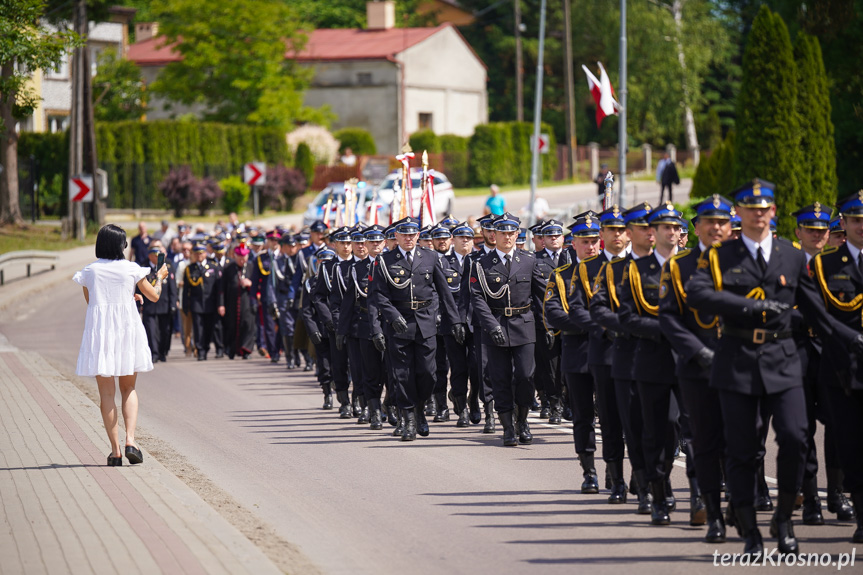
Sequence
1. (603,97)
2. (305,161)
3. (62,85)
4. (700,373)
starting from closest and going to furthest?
(700,373) → (603,97) → (305,161) → (62,85)

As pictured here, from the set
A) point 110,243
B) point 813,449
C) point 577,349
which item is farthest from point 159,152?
point 813,449

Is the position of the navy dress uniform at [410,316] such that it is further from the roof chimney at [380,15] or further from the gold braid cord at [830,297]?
the roof chimney at [380,15]

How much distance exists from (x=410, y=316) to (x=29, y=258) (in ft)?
76.0

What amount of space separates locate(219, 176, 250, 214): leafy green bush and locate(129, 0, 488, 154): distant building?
51.0 feet

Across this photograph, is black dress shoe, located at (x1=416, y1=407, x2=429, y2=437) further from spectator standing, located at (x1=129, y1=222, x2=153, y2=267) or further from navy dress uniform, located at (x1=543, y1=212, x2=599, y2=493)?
spectator standing, located at (x1=129, y1=222, x2=153, y2=267)

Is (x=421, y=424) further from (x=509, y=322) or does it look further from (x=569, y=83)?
(x=569, y=83)

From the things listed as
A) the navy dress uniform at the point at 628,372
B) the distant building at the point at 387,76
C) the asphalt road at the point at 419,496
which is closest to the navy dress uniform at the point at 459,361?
the asphalt road at the point at 419,496

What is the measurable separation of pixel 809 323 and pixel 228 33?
5184 centimetres

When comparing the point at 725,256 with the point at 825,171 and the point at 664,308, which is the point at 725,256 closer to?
the point at 664,308

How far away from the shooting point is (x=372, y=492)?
9852 mm

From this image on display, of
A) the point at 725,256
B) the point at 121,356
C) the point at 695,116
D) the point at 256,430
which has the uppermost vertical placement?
the point at 695,116

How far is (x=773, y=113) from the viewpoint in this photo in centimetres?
2289

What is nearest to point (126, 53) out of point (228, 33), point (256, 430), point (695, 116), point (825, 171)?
point (228, 33)

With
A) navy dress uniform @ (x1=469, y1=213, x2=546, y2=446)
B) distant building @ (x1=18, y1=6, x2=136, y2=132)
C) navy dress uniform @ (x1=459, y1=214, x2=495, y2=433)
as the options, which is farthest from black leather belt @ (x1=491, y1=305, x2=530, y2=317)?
distant building @ (x1=18, y1=6, x2=136, y2=132)
